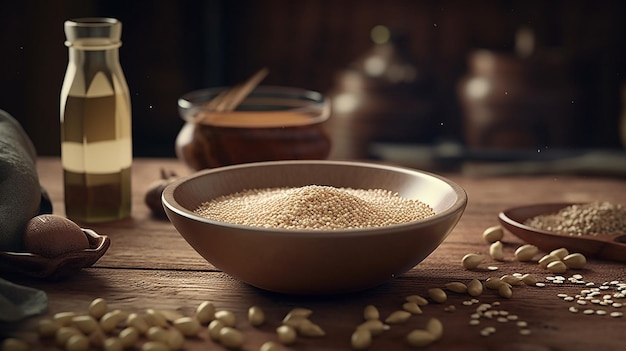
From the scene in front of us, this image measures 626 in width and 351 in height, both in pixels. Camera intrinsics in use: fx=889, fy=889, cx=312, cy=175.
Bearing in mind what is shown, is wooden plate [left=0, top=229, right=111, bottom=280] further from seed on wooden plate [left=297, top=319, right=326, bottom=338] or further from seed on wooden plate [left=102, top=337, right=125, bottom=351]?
seed on wooden plate [left=297, top=319, right=326, bottom=338]

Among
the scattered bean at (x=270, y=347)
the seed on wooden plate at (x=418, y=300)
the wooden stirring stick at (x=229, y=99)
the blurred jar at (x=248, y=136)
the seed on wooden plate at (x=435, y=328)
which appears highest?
the wooden stirring stick at (x=229, y=99)

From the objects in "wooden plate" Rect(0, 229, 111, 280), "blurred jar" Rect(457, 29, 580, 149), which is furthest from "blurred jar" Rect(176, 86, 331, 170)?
"blurred jar" Rect(457, 29, 580, 149)

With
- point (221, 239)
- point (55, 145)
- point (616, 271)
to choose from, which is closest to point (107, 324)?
point (221, 239)

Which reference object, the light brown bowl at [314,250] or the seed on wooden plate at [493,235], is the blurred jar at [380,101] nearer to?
the seed on wooden plate at [493,235]

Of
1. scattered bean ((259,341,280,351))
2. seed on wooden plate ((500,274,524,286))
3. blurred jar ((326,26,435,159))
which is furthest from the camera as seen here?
blurred jar ((326,26,435,159))

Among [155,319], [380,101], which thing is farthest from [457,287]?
[380,101]

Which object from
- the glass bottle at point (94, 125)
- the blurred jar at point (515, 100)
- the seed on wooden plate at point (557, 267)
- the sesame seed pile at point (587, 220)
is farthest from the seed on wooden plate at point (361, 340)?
the blurred jar at point (515, 100)

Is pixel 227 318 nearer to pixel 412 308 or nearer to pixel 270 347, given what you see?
pixel 270 347
